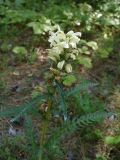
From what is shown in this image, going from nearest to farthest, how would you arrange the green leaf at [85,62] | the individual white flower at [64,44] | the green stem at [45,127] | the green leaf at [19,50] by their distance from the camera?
the individual white flower at [64,44] → the green stem at [45,127] → the green leaf at [85,62] → the green leaf at [19,50]

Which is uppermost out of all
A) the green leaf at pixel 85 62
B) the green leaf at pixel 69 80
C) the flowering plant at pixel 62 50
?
the flowering plant at pixel 62 50

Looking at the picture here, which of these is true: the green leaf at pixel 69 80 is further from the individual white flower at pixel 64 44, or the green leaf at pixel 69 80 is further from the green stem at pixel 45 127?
the individual white flower at pixel 64 44

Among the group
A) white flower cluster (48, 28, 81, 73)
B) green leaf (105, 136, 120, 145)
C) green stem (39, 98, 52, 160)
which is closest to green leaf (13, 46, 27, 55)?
green leaf (105, 136, 120, 145)

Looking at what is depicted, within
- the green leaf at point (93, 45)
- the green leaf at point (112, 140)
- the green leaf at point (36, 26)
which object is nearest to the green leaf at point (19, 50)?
the green leaf at point (36, 26)

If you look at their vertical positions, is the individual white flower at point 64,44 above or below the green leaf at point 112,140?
above

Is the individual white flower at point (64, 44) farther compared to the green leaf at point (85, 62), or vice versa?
the green leaf at point (85, 62)

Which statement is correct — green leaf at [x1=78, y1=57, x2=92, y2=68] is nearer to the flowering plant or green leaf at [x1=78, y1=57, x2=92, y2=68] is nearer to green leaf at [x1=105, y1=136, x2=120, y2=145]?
green leaf at [x1=105, y1=136, x2=120, y2=145]

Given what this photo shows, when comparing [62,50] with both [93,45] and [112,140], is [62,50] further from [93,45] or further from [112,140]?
[93,45]

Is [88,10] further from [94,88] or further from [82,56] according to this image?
[94,88]

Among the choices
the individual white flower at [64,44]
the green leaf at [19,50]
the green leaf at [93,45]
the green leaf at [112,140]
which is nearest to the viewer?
the individual white flower at [64,44]

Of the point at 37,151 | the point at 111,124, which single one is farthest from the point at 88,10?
the point at 37,151

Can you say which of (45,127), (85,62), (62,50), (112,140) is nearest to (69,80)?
(85,62)
